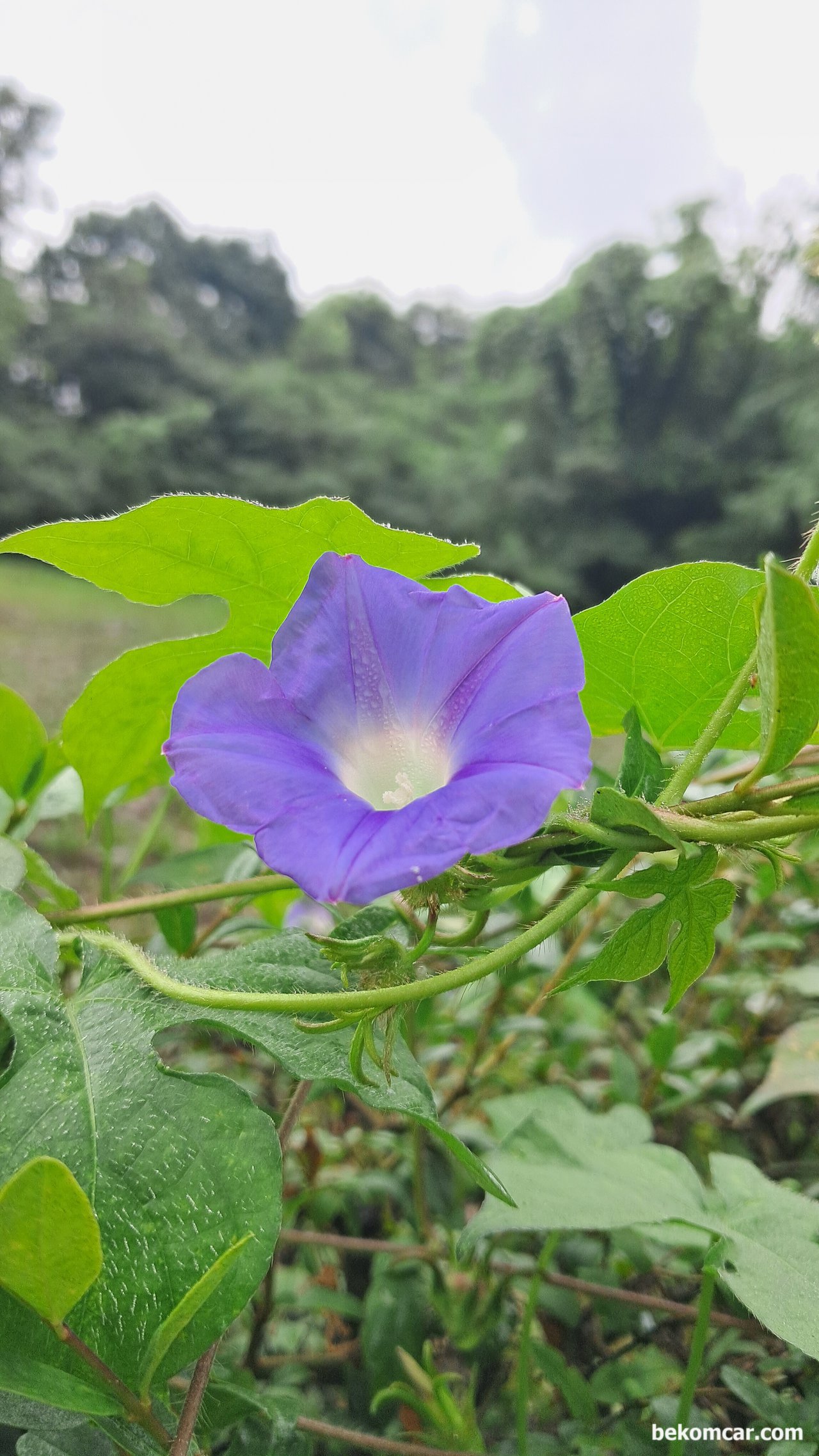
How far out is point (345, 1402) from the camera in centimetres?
54

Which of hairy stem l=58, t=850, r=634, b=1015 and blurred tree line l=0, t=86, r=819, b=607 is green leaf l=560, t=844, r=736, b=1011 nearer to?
hairy stem l=58, t=850, r=634, b=1015

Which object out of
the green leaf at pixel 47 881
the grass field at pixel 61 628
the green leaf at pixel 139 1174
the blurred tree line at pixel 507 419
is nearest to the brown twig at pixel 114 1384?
the green leaf at pixel 139 1174

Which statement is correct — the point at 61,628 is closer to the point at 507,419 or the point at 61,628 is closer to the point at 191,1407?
the point at 191,1407

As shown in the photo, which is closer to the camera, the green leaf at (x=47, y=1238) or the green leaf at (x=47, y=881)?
the green leaf at (x=47, y=1238)

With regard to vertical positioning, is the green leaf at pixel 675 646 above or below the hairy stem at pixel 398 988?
above

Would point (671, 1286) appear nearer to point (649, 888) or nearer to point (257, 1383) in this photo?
point (257, 1383)

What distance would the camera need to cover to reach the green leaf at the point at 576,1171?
38cm

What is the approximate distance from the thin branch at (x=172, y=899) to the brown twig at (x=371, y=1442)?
23 cm

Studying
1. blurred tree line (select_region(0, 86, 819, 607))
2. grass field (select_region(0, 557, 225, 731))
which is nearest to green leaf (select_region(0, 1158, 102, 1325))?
grass field (select_region(0, 557, 225, 731))

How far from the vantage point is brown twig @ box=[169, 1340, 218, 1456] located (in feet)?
0.86

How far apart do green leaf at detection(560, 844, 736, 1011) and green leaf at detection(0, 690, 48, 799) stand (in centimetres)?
41

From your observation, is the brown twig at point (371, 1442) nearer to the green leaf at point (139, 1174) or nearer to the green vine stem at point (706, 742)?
the green leaf at point (139, 1174)

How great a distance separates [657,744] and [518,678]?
15 cm

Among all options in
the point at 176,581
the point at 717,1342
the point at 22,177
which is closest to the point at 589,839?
the point at 176,581
